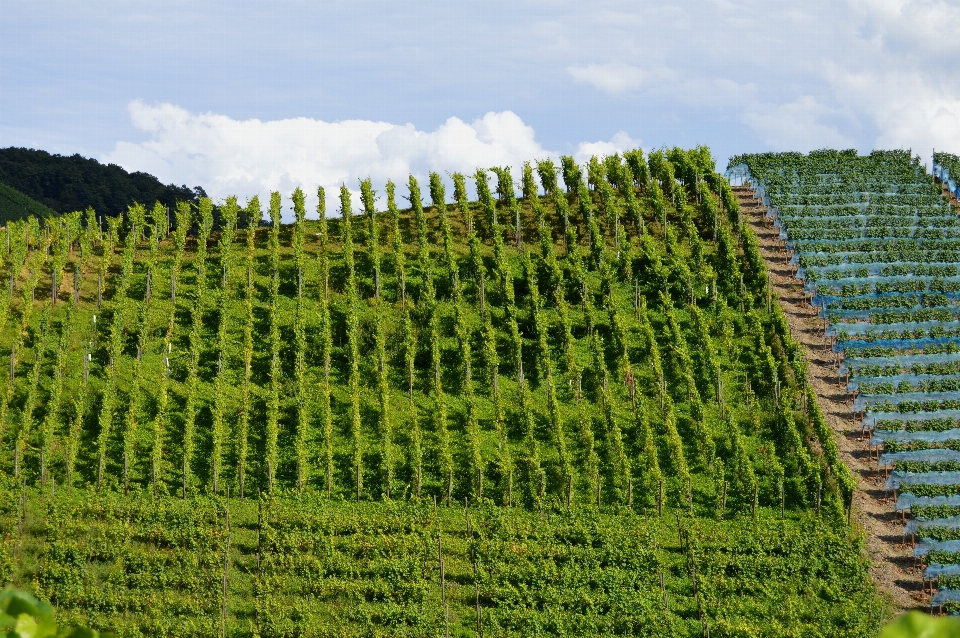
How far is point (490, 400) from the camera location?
35812 millimetres

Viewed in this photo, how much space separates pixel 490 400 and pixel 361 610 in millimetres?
11109

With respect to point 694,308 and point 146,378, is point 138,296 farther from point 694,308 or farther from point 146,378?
point 694,308

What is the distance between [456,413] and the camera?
35156 millimetres

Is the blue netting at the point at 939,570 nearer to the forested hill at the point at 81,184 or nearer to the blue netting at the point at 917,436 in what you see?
the blue netting at the point at 917,436

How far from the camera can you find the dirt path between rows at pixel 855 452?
96.9 feet

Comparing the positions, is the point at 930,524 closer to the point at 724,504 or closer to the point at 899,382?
the point at 724,504

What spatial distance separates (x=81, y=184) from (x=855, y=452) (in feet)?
333

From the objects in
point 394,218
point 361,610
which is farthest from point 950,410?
point 394,218

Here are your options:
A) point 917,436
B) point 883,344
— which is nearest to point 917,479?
point 917,436

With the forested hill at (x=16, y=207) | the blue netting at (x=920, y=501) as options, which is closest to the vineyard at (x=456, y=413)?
the blue netting at (x=920, y=501)

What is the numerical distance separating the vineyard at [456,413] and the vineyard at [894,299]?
20 centimetres

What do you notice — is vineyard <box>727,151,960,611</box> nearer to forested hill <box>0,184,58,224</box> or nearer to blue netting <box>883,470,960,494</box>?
blue netting <box>883,470,960,494</box>

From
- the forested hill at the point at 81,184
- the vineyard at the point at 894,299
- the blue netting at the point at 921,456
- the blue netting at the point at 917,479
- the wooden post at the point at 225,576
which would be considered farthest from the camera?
the forested hill at the point at 81,184

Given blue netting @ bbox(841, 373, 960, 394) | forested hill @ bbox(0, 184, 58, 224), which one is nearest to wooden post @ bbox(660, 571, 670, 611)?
blue netting @ bbox(841, 373, 960, 394)
